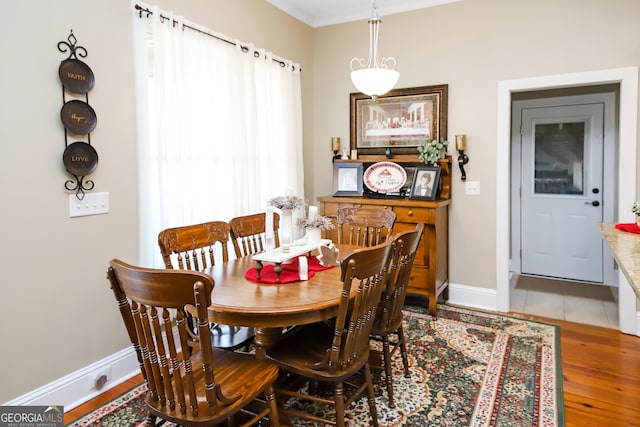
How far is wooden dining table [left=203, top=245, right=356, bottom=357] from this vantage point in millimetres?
1698

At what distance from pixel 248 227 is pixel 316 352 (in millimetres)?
1162

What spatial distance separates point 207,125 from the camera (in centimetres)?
310

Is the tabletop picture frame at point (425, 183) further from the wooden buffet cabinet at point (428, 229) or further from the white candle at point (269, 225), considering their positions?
the white candle at point (269, 225)

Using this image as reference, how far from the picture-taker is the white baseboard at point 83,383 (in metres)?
2.19

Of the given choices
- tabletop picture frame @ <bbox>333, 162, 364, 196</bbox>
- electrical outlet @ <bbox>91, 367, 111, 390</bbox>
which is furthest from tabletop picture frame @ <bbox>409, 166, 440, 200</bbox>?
electrical outlet @ <bbox>91, 367, 111, 390</bbox>

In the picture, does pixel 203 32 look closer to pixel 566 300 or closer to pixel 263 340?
pixel 263 340

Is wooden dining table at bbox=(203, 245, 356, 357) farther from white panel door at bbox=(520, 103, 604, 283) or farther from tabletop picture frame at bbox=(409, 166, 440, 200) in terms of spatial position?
white panel door at bbox=(520, 103, 604, 283)

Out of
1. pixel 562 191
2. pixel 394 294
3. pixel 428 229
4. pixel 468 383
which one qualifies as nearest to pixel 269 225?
pixel 394 294

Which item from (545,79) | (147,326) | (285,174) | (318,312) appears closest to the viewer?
(147,326)

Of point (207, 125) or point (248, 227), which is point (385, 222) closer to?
point (248, 227)

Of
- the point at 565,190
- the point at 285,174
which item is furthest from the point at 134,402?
the point at 565,190

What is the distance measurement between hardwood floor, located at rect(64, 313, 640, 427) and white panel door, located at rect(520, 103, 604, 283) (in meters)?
1.59

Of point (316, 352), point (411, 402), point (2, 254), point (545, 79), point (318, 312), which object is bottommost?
point (411, 402)

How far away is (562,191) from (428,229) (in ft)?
7.51
